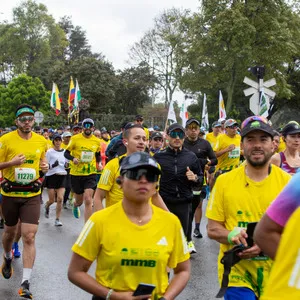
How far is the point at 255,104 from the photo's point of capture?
12508 millimetres

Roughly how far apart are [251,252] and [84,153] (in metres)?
7.43

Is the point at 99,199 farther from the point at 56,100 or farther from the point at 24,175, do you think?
the point at 56,100

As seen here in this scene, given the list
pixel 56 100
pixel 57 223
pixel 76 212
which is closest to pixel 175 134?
pixel 57 223

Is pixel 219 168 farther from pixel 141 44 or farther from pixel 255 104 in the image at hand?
pixel 141 44

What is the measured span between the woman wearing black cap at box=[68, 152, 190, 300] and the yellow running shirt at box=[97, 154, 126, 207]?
2.29 meters

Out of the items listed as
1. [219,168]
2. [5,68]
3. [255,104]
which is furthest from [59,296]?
[5,68]

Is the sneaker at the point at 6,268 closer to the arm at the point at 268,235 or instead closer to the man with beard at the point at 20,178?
the man with beard at the point at 20,178

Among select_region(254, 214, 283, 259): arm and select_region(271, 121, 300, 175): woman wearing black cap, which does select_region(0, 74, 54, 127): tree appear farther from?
select_region(254, 214, 283, 259): arm

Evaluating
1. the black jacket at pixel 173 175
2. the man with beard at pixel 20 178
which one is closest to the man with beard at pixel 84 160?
the black jacket at pixel 173 175

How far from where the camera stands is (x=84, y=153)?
10406 mm

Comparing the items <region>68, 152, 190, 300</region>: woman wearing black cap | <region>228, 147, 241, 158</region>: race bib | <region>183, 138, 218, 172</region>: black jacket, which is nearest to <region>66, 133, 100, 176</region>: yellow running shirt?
<region>183, 138, 218, 172</region>: black jacket

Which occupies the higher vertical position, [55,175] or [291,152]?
[291,152]

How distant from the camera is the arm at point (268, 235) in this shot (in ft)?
7.11

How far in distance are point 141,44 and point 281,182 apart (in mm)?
46828
